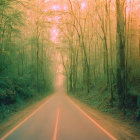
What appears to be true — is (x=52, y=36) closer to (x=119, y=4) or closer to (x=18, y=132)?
(x=119, y=4)

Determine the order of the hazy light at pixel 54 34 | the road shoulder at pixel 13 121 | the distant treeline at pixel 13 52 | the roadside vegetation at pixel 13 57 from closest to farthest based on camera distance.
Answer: the road shoulder at pixel 13 121 < the roadside vegetation at pixel 13 57 < the distant treeline at pixel 13 52 < the hazy light at pixel 54 34

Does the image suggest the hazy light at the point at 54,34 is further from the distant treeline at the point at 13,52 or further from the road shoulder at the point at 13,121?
the road shoulder at the point at 13,121

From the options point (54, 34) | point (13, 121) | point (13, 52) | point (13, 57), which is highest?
point (54, 34)

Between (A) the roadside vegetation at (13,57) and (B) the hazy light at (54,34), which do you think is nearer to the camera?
(A) the roadside vegetation at (13,57)

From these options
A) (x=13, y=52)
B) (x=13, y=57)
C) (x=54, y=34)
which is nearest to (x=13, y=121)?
(x=13, y=52)

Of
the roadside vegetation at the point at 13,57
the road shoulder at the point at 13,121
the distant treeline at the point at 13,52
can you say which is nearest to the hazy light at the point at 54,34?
the distant treeline at the point at 13,52

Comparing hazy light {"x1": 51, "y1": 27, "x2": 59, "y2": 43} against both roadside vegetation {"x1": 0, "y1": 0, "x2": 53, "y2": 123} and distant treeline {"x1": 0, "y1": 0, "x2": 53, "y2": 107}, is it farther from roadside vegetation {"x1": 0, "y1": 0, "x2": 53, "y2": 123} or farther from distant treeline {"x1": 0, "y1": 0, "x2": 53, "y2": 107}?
roadside vegetation {"x1": 0, "y1": 0, "x2": 53, "y2": 123}

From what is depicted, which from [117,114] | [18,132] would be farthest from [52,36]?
[18,132]

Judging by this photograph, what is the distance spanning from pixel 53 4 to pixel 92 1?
6299 mm

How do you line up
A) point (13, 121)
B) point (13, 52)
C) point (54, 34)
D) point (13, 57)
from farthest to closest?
point (54, 34), point (13, 57), point (13, 52), point (13, 121)

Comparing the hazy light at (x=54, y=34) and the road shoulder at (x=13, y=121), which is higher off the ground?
the hazy light at (x=54, y=34)

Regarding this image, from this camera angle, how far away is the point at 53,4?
24.7 m

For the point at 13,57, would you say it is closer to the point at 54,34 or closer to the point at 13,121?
the point at 13,121

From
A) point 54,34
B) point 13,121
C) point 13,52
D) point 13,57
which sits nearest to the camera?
point 13,121
